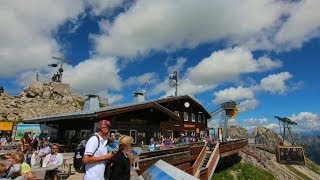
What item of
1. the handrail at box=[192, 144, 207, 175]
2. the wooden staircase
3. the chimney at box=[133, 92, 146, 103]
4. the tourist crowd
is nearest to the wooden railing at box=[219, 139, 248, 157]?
the wooden staircase

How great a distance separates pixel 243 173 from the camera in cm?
3198

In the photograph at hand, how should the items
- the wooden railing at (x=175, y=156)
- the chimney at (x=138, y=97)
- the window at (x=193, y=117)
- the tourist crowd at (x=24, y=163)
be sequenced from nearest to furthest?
the tourist crowd at (x=24, y=163)
the wooden railing at (x=175, y=156)
the chimney at (x=138, y=97)
the window at (x=193, y=117)

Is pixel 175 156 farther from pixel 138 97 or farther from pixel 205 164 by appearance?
pixel 138 97

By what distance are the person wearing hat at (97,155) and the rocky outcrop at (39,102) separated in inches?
1723

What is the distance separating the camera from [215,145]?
26406 millimetres

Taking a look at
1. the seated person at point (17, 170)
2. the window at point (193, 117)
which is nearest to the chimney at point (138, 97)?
the window at point (193, 117)

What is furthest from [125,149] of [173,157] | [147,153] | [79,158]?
[173,157]

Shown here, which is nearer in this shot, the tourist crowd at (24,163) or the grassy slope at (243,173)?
the tourist crowd at (24,163)

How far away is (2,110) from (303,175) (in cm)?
4362

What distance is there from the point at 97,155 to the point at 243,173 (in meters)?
29.3

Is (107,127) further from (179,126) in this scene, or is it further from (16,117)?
(16,117)

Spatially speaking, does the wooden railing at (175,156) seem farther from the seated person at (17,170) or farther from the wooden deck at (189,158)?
the seated person at (17,170)

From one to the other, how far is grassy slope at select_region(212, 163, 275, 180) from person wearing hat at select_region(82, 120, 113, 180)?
24.2 meters

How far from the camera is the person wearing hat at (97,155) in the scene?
16.6 ft
